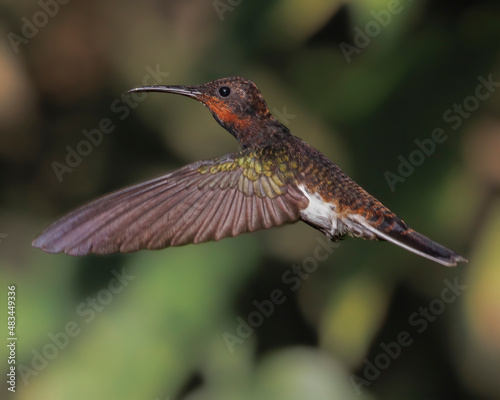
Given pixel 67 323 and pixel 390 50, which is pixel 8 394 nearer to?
pixel 67 323

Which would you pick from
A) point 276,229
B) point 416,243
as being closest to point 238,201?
point 416,243

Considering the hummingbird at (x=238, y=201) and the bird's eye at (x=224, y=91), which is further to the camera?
the bird's eye at (x=224, y=91)

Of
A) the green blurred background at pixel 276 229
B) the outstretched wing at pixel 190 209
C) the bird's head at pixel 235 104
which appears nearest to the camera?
the outstretched wing at pixel 190 209

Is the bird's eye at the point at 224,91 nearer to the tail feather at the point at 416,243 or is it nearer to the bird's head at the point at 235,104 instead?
the bird's head at the point at 235,104

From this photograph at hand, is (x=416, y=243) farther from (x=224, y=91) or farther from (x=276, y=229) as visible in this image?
(x=276, y=229)

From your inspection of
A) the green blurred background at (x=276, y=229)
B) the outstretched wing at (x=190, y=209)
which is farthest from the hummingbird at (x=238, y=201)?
the green blurred background at (x=276, y=229)

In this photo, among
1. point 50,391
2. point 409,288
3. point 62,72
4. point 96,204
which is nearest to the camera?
point 96,204

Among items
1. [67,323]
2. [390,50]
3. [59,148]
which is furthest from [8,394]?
[390,50]
